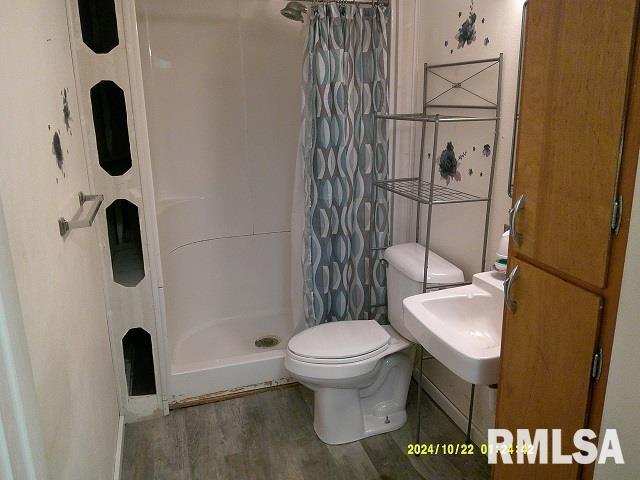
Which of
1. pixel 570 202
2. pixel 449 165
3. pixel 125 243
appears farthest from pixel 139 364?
pixel 570 202

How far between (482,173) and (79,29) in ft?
5.33

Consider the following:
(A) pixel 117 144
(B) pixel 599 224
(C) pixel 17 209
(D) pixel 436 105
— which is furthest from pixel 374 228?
(C) pixel 17 209

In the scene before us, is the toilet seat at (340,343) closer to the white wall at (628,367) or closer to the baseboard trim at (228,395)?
the baseboard trim at (228,395)

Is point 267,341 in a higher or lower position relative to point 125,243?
lower

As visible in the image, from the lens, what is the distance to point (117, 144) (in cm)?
208

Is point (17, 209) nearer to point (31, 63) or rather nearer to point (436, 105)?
point (31, 63)

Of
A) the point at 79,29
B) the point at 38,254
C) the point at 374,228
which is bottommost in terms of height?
the point at 374,228

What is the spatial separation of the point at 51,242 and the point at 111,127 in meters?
1.03

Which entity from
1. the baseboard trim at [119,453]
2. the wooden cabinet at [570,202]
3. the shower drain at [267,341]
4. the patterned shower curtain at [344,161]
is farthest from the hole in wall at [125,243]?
the wooden cabinet at [570,202]

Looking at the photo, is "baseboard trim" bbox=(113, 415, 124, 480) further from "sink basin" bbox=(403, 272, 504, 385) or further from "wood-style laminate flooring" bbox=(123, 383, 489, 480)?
"sink basin" bbox=(403, 272, 504, 385)

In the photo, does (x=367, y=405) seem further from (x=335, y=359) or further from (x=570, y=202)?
(x=570, y=202)

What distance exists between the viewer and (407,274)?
2084mm

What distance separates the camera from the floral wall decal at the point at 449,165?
2.09 m

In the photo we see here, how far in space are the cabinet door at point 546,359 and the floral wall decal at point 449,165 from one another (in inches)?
35.7
